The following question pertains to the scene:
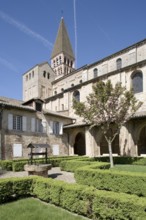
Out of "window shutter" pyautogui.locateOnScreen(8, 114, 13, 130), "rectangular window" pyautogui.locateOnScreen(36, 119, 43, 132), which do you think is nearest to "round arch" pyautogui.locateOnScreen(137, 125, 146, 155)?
"rectangular window" pyautogui.locateOnScreen(36, 119, 43, 132)

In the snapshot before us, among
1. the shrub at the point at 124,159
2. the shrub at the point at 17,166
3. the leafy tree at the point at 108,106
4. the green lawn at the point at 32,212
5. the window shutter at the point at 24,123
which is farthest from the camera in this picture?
the window shutter at the point at 24,123

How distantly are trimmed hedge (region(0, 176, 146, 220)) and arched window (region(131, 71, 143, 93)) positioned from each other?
64.5 ft

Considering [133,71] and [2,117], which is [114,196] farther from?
[133,71]

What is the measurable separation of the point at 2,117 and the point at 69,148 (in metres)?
11.4

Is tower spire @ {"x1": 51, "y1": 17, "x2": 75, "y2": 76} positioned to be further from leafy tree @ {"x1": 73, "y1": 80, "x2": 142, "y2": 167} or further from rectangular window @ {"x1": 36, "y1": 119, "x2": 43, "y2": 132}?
leafy tree @ {"x1": 73, "y1": 80, "x2": 142, "y2": 167}

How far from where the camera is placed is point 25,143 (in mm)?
22062

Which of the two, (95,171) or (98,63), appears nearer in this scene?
(95,171)

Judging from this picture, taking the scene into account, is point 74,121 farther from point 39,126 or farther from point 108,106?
point 108,106

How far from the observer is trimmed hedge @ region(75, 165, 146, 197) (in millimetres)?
8594

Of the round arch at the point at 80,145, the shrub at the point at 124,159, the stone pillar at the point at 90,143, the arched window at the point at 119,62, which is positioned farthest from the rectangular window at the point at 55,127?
the arched window at the point at 119,62

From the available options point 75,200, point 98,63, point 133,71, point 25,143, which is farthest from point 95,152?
point 75,200

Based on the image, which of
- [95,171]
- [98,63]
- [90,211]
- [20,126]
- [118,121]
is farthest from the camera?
[98,63]

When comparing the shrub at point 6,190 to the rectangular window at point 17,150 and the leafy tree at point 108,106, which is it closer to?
the leafy tree at point 108,106

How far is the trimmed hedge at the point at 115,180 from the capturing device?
8.59 meters
